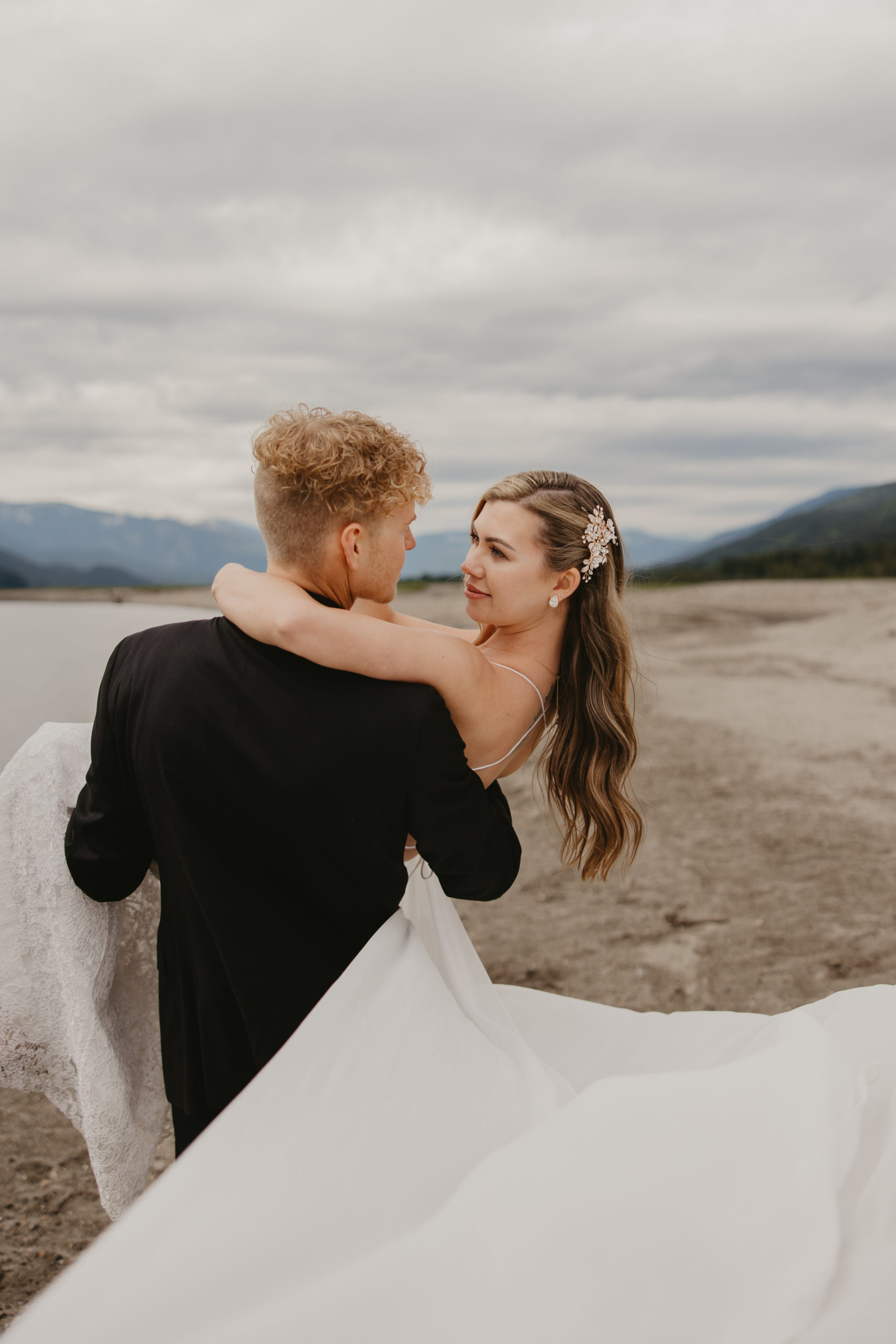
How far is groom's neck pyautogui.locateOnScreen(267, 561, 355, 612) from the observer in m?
1.75

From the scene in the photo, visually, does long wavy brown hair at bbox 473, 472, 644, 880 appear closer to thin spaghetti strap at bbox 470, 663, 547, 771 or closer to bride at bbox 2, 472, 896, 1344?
thin spaghetti strap at bbox 470, 663, 547, 771

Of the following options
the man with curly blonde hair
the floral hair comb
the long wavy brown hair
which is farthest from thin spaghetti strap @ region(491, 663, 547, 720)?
the man with curly blonde hair

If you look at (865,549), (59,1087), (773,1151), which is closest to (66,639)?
(59,1087)

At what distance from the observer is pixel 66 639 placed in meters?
3.23

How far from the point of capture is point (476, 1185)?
142 centimetres

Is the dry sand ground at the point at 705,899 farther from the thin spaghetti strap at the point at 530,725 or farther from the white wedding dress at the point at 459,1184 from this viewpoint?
the white wedding dress at the point at 459,1184

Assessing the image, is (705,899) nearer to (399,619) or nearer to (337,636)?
(399,619)

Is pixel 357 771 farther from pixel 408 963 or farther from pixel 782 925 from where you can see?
pixel 782 925

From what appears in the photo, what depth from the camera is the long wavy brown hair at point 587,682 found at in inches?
96.1

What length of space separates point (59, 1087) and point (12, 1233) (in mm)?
1269

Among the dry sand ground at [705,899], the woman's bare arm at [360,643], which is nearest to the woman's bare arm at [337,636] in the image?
the woman's bare arm at [360,643]

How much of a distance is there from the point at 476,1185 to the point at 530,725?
1.18 m

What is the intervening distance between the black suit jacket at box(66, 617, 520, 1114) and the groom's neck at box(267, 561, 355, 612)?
170mm

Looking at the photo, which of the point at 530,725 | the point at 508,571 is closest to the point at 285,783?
the point at 530,725
